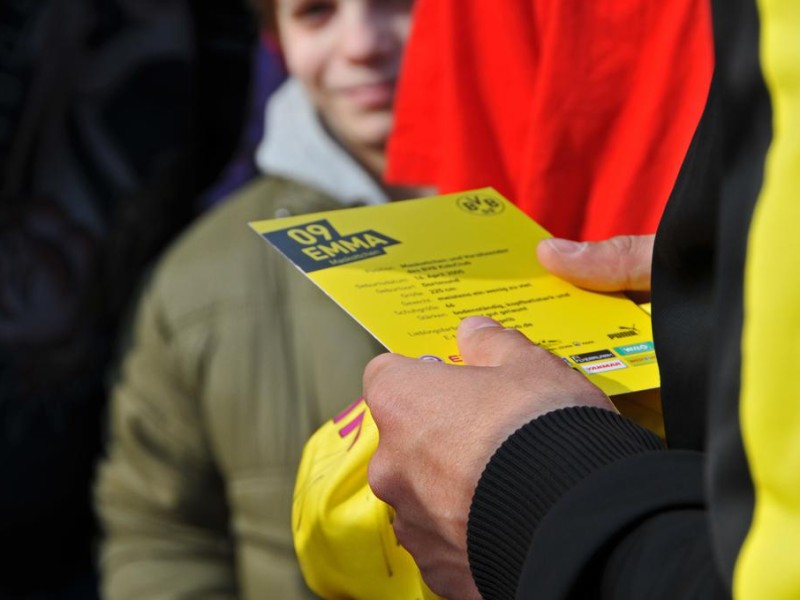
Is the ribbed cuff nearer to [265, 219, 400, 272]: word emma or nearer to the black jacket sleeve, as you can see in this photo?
the black jacket sleeve

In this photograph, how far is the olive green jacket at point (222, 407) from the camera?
182 centimetres

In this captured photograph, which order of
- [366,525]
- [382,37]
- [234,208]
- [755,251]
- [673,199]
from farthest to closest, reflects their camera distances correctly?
[234,208] < [382,37] < [366,525] < [673,199] < [755,251]

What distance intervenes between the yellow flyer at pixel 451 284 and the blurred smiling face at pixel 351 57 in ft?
3.39

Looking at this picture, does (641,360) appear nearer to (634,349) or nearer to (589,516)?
(634,349)

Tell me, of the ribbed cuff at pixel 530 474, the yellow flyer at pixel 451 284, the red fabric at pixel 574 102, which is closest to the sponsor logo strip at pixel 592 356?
the yellow flyer at pixel 451 284

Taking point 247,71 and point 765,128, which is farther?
point 247,71

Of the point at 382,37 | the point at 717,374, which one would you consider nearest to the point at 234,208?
the point at 382,37

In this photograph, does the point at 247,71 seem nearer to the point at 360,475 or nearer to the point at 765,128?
the point at 360,475

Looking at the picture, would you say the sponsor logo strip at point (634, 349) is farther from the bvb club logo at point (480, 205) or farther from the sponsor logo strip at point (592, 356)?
the bvb club logo at point (480, 205)

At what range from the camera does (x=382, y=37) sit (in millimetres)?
1899

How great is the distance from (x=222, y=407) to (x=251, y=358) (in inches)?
3.4

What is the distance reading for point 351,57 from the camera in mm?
1919

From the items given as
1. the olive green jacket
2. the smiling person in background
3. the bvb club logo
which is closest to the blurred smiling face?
the smiling person in background

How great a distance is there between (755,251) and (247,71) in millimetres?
2173
